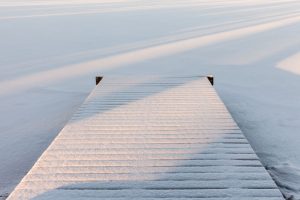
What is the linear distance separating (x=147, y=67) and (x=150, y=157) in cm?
612

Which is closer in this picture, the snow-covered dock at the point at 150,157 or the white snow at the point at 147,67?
the snow-covered dock at the point at 150,157

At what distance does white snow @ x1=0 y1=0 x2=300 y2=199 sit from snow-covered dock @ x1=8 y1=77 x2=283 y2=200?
74 cm

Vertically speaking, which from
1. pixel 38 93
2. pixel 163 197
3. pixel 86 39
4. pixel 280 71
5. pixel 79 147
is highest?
pixel 86 39

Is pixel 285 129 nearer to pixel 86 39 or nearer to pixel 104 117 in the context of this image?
pixel 104 117

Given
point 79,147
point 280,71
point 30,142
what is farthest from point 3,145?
point 280,71

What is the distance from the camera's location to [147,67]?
31.3 feet

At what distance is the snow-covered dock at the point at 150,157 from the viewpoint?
296 cm

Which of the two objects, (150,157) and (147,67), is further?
(147,67)

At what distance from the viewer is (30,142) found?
16.8ft

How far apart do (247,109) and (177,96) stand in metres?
1.39

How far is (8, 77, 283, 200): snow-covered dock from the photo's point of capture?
2959 millimetres

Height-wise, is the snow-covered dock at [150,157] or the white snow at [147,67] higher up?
the white snow at [147,67]

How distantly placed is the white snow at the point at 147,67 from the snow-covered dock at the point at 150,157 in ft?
2.43

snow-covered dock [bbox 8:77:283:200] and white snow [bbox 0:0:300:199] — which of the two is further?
white snow [bbox 0:0:300:199]
